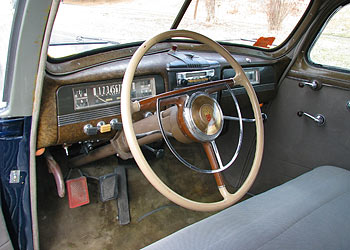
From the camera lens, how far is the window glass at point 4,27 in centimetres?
113

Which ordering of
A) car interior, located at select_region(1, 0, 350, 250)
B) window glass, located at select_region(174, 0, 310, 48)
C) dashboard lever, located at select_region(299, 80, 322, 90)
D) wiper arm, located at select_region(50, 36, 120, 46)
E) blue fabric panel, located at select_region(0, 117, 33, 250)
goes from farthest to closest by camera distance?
dashboard lever, located at select_region(299, 80, 322, 90), window glass, located at select_region(174, 0, 310, 48), wiper arm, located at select_region(50, 36, 120, 46), blue fabric panel, located at select_region(0, 117, 33, 250), car interior, located at select_region(1, 0, 350, 250)

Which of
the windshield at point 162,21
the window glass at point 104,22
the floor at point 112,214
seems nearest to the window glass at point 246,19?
the windshield at point 162,21

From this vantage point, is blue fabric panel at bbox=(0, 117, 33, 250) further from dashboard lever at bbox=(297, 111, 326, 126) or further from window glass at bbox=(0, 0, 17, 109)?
dashboard lever at bbox=(297, 111, 326, 126)

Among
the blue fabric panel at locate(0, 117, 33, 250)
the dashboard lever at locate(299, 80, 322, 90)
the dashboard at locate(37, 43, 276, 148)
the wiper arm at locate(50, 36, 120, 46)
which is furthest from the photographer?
the dashboard lever at locate(299, 80, 322, 90)

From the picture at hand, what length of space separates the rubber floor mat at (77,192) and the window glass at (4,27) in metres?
0.91

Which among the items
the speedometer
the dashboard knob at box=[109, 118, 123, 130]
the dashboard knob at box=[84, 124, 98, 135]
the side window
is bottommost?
the dashboard knob at box=[84, 124, 98, 135]

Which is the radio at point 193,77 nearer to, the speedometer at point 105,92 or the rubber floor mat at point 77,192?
the speedometer at point 105,92

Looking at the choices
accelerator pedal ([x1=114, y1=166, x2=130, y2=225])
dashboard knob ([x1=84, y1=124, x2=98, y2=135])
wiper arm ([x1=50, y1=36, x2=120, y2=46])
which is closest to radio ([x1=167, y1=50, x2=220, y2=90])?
wiper arm ([x1=50, y1=36, x2=120, y2=46])

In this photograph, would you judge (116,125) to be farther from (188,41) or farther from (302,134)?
(302,134)

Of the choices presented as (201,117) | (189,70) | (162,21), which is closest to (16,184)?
(201,117)

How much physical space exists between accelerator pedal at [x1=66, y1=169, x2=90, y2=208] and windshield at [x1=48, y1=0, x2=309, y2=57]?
0.84 metres

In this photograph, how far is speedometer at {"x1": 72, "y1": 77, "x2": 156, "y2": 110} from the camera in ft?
4.81

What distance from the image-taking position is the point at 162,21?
2.01m

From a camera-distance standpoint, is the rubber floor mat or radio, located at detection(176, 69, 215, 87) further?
the rubber floor mat
